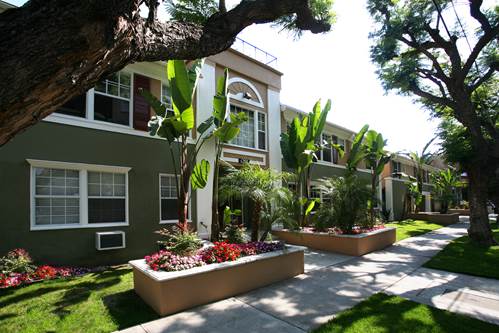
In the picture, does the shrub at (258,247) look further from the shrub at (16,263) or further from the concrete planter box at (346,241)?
the shrub at (16,263)

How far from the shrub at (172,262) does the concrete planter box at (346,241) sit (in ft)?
16.0

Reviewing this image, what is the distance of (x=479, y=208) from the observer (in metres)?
11.6

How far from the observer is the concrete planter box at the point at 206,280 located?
5.22 meters

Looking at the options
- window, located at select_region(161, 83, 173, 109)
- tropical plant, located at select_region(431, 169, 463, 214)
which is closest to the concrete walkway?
window, located at select_region(161, 83, 173, 109)

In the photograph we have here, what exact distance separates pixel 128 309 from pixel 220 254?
2034 mm

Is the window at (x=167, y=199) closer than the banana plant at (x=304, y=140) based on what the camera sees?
Yes

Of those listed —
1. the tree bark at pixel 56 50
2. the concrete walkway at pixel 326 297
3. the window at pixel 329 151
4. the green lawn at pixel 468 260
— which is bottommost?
the green lawn at pixel 468 260

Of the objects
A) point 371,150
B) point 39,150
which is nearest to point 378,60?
point 371,150

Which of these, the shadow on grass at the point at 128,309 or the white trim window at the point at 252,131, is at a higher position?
the white trim window at the point at 252,131

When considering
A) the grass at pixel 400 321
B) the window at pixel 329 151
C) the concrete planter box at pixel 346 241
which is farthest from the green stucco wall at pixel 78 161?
the window at pixel 329 151

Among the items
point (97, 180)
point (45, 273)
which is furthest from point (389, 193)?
point (45, 273)

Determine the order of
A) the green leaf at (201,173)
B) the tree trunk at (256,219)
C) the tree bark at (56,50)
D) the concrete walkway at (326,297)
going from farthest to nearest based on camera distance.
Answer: the green leaf at (201,173) → the tree trunk at (256,219) → the concrete walkway at (326,297) → the tree bark at (56,50)

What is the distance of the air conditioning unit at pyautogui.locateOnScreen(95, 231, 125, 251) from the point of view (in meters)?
8.67

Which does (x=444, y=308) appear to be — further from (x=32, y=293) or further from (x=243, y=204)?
(x=243, y=204)
